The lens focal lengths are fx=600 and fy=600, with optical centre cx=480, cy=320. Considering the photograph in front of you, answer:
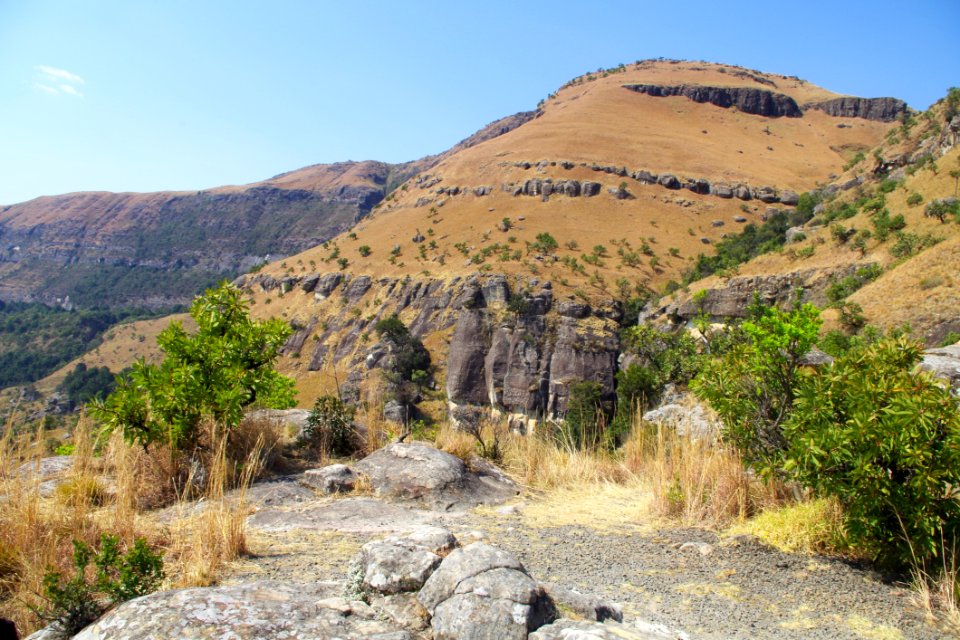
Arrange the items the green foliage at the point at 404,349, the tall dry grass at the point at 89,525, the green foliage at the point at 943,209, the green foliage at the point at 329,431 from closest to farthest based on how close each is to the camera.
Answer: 1. the tall dry grass at the point at 89,525
2. the green foliage at the point at 329,431
3. the green foliage at the point at 943,209
4. the green foliage at the point at 404,349

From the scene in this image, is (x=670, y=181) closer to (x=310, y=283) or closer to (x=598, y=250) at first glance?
(x=598, y=250)

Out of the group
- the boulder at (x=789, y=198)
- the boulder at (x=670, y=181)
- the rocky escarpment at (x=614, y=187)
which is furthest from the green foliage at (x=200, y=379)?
the boulder at (x=789, y=198)

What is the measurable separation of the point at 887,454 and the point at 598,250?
5294cm

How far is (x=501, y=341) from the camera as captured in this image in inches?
1811

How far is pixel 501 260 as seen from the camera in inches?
2074

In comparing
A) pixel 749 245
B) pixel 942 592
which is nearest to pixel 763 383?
pixel 942 592

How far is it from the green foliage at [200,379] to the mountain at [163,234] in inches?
5863

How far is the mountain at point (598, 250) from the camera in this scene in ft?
113

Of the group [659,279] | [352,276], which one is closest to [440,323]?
[352,276]

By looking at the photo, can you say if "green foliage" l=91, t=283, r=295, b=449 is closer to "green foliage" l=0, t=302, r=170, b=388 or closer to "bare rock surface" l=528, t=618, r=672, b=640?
"bare rock surface" l=528, t=618, r=672, b=640

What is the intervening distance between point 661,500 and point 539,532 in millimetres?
1213

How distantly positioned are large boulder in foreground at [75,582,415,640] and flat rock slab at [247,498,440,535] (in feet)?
6.65

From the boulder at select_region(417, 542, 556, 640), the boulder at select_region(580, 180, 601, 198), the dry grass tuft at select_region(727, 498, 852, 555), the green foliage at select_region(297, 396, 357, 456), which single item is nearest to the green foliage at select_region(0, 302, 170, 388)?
the boulder at select_region(580, 180, 601, 198)

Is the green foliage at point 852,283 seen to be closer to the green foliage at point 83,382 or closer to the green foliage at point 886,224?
the green foliage at point 886,224
